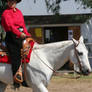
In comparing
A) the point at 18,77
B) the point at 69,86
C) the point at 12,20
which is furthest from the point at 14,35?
the point at 69,86

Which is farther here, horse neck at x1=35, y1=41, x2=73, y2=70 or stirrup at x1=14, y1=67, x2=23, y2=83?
horse neck at x1=35, y1=41, x2=73, y2=70

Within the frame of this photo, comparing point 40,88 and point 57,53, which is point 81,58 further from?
point 40,88

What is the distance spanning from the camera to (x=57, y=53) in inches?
223

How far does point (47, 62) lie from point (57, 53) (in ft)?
0.86

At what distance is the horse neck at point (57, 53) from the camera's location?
5590 millimetres

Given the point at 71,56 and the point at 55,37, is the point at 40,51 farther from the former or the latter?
the point at 55,37

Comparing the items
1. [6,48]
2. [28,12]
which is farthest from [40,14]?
[6,48]

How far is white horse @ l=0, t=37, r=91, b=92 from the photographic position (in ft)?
17.7

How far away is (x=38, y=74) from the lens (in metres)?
5.53

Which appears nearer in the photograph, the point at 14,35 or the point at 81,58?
the point at 81,58

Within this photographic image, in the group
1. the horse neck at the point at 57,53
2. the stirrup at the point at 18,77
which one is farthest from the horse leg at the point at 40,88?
the horse neck at the point at 57,53

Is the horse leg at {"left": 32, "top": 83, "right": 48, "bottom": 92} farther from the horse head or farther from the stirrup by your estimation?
the horse head

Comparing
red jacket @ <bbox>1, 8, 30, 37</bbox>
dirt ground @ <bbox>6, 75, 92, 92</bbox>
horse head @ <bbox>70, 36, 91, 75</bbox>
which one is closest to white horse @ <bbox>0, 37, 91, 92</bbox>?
horse head @ <bbox>70, 36, 91, 75</bbox>

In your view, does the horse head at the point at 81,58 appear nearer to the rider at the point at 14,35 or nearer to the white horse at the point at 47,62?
the white horse at the point at 47,62
